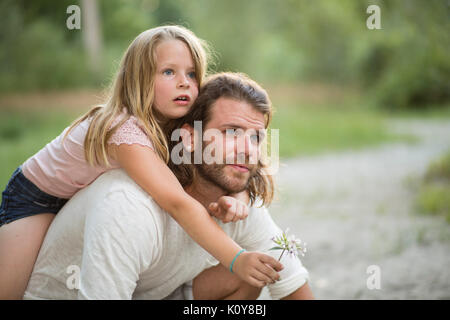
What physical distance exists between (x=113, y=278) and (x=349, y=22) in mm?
16982

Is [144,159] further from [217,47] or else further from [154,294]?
[217,47]

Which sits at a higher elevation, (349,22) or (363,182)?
(349,22)

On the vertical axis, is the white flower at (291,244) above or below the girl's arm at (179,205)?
below

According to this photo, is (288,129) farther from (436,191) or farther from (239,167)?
(239,167)

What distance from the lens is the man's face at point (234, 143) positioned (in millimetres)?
2115

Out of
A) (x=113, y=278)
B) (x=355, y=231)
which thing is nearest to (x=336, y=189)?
(x=355, y=231)

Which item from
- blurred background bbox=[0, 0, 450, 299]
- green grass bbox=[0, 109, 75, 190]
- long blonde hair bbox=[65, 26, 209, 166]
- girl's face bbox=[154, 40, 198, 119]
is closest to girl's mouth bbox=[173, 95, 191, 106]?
girl's face bbox=[154, 40, 198, 119]

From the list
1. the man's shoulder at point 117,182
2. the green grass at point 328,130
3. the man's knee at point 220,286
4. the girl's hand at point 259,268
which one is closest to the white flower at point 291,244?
the girl's hand at point 259,268

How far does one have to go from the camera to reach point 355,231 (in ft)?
15.6

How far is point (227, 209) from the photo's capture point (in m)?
1.97

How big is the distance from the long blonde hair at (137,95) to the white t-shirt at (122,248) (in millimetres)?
158

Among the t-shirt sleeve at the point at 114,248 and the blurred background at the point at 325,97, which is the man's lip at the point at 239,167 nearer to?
the t-shirt sleeve at the point at 114,248

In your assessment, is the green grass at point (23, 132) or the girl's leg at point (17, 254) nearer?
the girl's leg at point (17, 254)

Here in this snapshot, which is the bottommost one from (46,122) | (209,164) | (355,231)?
(355,231)
